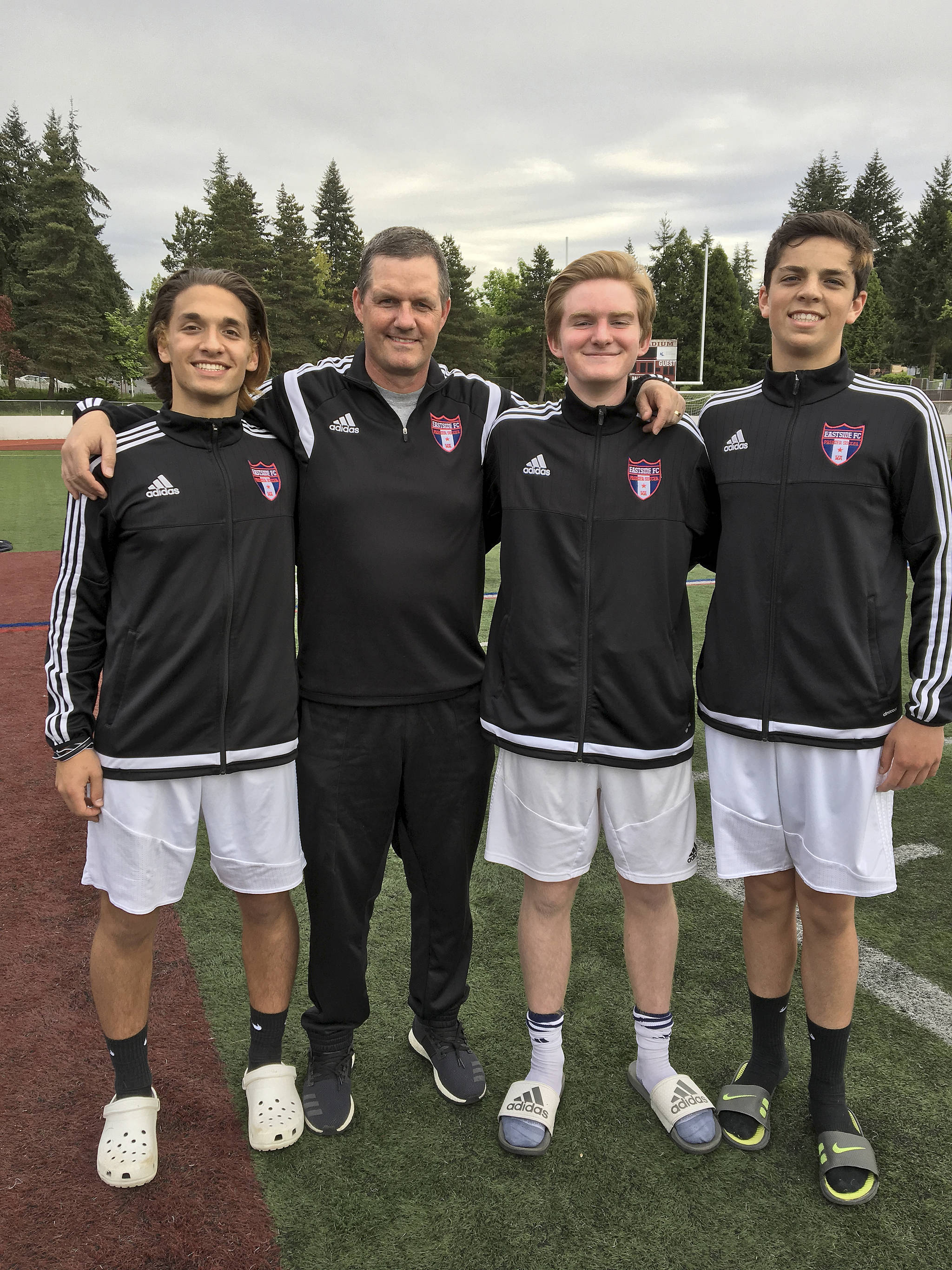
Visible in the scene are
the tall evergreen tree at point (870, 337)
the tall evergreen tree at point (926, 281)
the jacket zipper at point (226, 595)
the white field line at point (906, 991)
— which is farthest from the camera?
the tall evergreen tree at point (926, 281)

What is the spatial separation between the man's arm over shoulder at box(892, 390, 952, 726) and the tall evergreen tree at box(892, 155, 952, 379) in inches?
2445

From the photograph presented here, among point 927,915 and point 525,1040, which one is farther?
point 927,915

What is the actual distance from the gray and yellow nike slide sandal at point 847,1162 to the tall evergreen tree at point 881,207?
74.1 m

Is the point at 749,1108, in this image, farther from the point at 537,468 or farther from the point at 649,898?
the point at 537,468

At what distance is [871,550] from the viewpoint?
2281 millimetres

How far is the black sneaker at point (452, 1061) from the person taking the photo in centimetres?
267

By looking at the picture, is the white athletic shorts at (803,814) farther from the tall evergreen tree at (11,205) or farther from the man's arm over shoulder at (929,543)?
the tall evergreen tree at (11,205)

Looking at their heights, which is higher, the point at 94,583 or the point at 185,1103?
the point at 94,583

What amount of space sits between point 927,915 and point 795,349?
2323 mm

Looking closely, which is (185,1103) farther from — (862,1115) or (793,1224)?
(862,1115)

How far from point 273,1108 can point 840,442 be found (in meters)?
2.22

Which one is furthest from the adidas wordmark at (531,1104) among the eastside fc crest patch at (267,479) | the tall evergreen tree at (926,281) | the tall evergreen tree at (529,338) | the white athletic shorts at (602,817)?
the tall evergreen tree at (926,281)

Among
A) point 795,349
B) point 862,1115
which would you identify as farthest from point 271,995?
point 795,349

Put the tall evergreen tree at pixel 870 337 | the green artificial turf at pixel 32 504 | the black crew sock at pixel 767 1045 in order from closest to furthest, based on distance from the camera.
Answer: the black crew sock at pixel 767 1045, the green artificial turf at pixel 32 504, the tall evergreen tree at pixel 870 337
